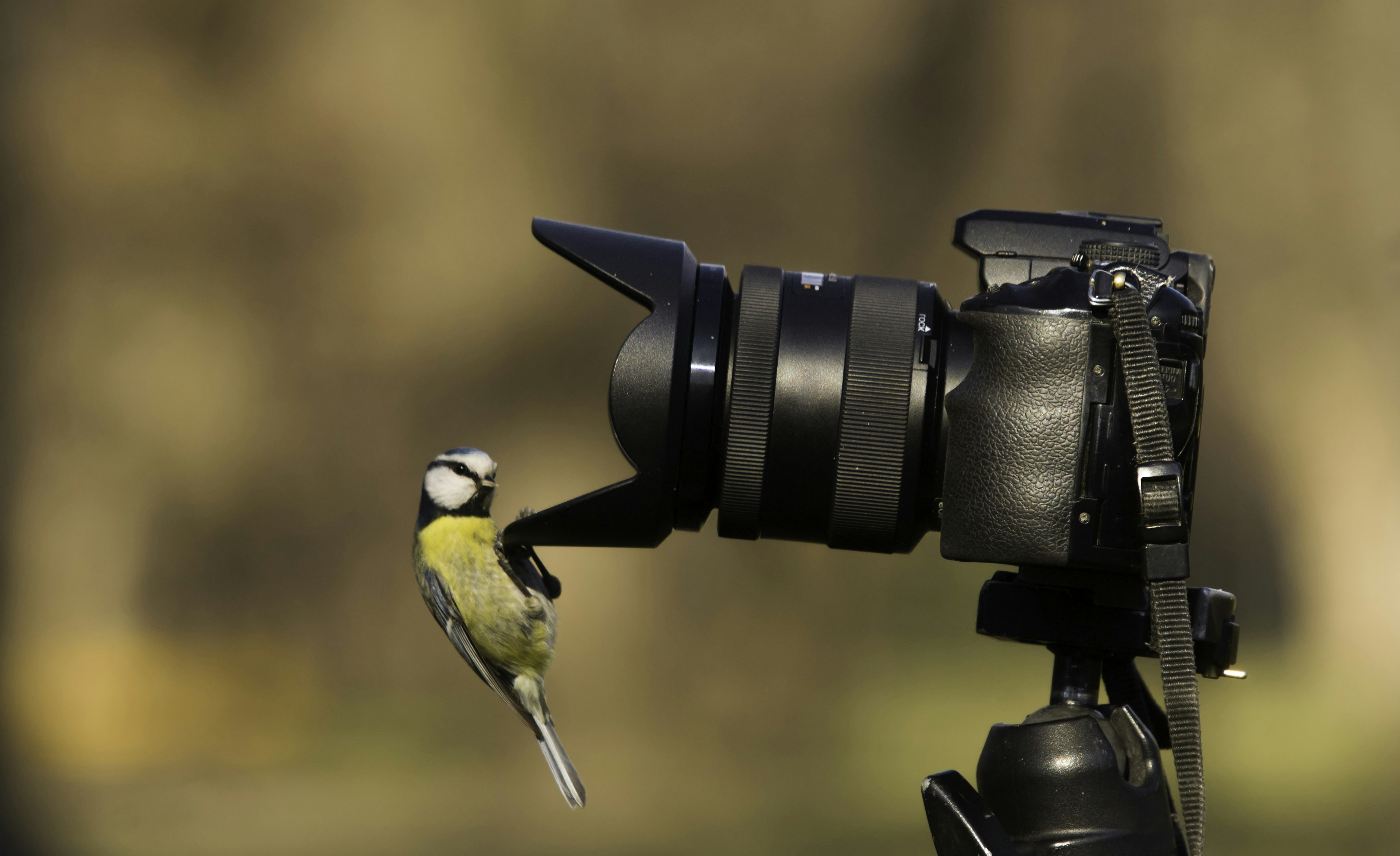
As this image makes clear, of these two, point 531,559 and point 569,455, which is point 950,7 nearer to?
point 569,455

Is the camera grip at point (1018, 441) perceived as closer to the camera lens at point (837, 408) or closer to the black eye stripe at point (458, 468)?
the camera lens at point (837, 408)

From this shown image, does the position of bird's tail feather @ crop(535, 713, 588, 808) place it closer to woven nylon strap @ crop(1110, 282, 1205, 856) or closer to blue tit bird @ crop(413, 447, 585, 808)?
blue tit bird @ crop(413, 447, 585, 808)

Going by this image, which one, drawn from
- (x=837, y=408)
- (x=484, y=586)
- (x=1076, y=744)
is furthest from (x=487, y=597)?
(x=1076, y=744)

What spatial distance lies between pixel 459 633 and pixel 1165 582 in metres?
0.42

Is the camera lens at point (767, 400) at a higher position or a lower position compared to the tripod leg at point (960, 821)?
higher

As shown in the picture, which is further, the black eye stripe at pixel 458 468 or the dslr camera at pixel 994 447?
the black eye stripe at pixel 458 468

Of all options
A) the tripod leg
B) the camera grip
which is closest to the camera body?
the camera grip

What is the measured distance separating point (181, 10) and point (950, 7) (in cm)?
163

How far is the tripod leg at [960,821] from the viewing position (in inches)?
20.0

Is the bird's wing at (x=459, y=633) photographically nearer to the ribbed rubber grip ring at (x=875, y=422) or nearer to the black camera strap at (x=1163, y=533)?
the ribbed rubber grip ring at (x=875, y=422)

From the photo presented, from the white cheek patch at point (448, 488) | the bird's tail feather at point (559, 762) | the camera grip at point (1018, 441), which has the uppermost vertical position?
the camera grip at point (1018, 441)

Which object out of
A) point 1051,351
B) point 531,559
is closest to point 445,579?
point 531,559

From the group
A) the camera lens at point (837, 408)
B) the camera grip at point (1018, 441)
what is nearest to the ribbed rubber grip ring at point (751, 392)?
the camera lens at point (837, 408)

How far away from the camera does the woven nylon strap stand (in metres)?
0.50
